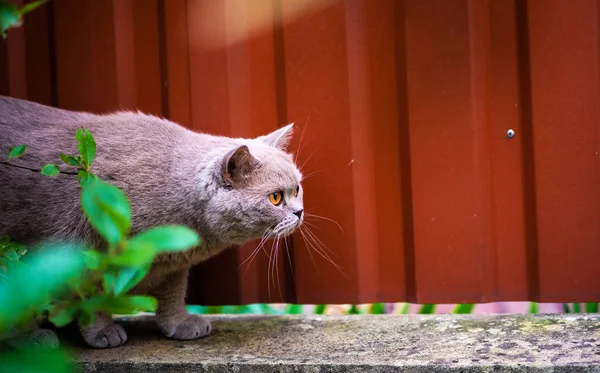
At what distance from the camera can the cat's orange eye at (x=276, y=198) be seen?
2355mm

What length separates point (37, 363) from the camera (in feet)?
1.62

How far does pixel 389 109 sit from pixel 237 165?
0.73 m

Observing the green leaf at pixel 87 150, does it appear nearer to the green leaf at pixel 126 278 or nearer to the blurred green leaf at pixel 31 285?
the green leaf at pixel 126 278

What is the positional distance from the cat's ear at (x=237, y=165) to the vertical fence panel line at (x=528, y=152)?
3.54ft

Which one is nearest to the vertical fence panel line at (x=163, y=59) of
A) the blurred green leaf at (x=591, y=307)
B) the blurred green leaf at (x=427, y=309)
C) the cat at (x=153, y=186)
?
the cat at (x=153, y=186)

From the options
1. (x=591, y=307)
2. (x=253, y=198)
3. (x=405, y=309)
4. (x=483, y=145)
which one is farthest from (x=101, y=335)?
(x=591, y=307)

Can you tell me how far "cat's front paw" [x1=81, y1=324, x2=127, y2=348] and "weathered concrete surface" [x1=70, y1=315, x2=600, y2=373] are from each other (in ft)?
0.13

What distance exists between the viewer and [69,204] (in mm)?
2266

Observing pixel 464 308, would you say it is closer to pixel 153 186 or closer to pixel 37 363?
pixel 153 186

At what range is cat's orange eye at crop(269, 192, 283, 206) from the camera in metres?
2.36

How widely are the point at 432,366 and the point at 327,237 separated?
0.89m

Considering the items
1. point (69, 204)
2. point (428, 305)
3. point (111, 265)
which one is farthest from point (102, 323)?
point (111, 265)

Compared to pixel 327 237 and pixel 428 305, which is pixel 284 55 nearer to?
pixel 327 237

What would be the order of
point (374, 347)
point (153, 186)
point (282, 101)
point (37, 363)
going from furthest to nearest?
point (282, 101)
point (153, 186)
point (374, 347)
point (37, 363)
